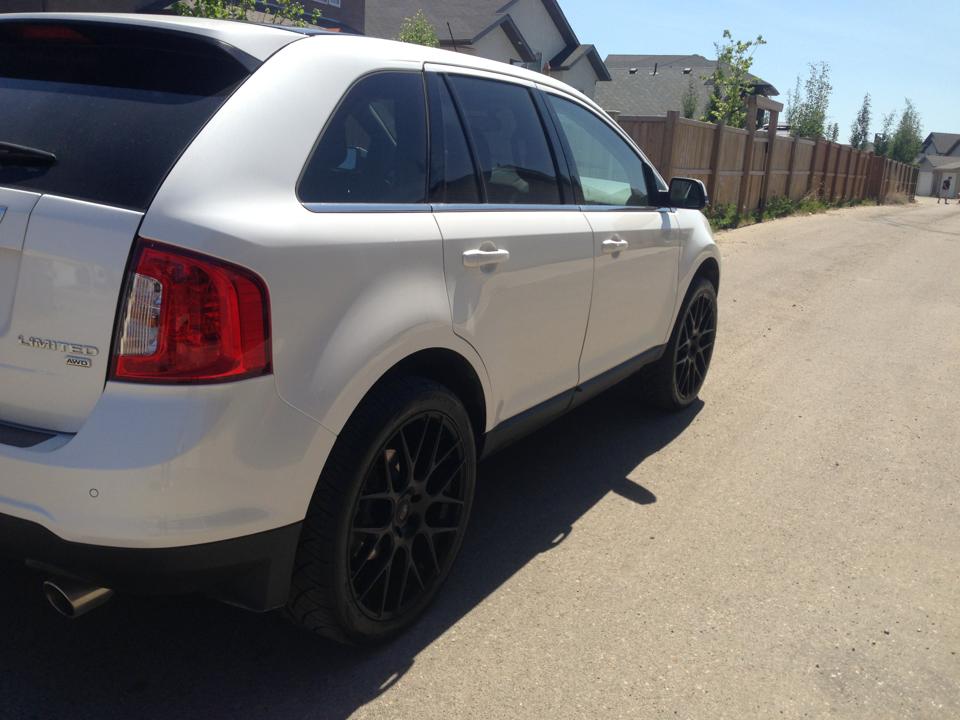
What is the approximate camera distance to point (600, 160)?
14.5 ft

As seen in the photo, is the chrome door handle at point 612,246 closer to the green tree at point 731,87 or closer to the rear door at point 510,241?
the rear door at point 510,241

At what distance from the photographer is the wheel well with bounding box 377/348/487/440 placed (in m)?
2.79

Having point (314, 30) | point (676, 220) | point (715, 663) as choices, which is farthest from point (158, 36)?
point (676, 220)

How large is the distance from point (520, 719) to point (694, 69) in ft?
159

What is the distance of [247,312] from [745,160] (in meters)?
19.6

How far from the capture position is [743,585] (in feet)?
11.3

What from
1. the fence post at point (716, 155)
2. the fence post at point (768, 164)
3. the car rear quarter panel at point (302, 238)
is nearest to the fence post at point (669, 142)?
the fence post at point (716, 155)

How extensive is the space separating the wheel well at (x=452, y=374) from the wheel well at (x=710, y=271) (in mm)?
2424

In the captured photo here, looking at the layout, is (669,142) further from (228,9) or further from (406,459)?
(406,459)

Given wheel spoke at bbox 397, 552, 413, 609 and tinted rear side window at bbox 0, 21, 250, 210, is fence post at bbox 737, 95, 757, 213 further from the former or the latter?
tinted rear side window at bbox 0, 21, 250, 210

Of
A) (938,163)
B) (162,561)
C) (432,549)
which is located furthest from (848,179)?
(938,163)

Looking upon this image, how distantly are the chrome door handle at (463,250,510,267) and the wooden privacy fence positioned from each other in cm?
1254

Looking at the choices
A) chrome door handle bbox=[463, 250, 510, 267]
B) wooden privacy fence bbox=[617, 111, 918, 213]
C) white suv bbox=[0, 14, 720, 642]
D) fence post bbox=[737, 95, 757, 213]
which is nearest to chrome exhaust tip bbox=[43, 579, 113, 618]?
white suv bbox=[0, 14, 720, 642]

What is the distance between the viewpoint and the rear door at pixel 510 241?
303cm
